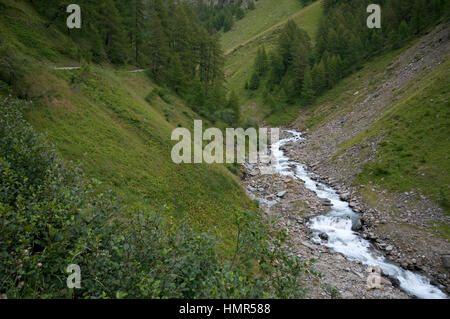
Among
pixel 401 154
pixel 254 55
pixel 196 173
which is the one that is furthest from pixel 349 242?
pixel 254 55

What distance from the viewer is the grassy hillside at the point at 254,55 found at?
7526 centimetres

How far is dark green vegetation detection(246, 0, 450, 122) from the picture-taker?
6075cm

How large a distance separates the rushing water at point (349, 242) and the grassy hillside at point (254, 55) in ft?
135

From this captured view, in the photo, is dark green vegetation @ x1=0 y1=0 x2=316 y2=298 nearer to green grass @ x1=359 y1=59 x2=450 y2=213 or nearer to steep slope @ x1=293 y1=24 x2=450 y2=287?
Answer: steep slope @ x1=293 y1=24 x2=450 y2=287

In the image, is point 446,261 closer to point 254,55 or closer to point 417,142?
point 417,142

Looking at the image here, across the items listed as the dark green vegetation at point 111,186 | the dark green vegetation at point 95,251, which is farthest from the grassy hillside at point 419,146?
the dark green vegetation at point 95,251

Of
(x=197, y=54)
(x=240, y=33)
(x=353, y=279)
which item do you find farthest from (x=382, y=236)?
(x=240, y=33)

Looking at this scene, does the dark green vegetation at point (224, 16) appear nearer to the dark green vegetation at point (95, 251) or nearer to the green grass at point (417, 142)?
the green grass at point (417, 142)

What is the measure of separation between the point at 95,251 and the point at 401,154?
33894 millimetres

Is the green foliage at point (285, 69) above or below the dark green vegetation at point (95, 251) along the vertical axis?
above

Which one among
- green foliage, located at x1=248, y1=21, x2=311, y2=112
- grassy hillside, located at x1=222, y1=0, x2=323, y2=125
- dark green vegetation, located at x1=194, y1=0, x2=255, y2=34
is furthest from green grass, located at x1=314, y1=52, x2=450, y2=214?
dark green vegetation, located at x1=194, y1=0, x2=255, y2=34

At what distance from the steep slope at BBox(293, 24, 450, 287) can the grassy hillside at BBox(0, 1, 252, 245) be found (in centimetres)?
1435

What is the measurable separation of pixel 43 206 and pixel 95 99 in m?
22.1

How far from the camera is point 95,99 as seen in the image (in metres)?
24.4
